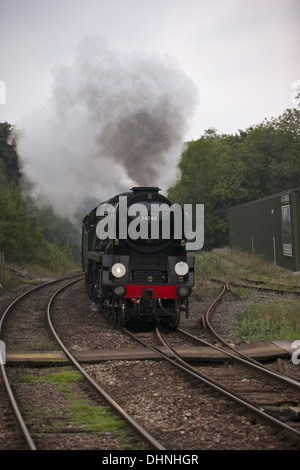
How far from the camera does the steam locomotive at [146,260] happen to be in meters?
10.9

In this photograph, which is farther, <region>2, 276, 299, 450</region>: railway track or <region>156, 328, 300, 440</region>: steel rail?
<region>2, 276, 299, 450</region>: railway track

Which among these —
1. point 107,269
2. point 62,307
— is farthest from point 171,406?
point 62,307

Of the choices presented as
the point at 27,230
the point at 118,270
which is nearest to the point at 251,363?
the point at 118,270

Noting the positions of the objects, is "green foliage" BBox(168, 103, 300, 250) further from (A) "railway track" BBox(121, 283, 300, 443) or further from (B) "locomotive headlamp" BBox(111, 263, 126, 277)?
(A) "railway track" BBox(121, 283, 300, 443)

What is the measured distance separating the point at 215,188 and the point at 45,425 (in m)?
Result: 39.1

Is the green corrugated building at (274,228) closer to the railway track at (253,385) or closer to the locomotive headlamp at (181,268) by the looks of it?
the locomotive headlamp at (181,268)

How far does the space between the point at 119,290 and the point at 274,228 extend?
16.4 meters

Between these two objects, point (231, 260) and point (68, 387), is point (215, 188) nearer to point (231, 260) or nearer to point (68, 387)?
point (231, 260)

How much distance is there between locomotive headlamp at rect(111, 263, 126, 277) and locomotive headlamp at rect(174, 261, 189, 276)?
1.11 m

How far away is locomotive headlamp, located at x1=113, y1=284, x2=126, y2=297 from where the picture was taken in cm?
1062

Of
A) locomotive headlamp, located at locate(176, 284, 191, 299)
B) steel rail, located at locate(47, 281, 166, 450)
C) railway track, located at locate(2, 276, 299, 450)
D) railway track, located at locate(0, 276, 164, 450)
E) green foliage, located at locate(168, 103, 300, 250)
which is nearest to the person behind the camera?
steel rail, located at locate(47, 281, 166, 450)

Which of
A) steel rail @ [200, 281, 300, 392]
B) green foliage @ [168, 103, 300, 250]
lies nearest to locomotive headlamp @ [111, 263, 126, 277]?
steel rail @ [200, 281, 300, 392]

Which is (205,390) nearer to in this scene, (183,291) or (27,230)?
(183,291)

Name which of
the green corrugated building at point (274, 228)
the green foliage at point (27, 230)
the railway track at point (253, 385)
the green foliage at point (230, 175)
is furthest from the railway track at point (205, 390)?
the green foliage at point (230, 175)
